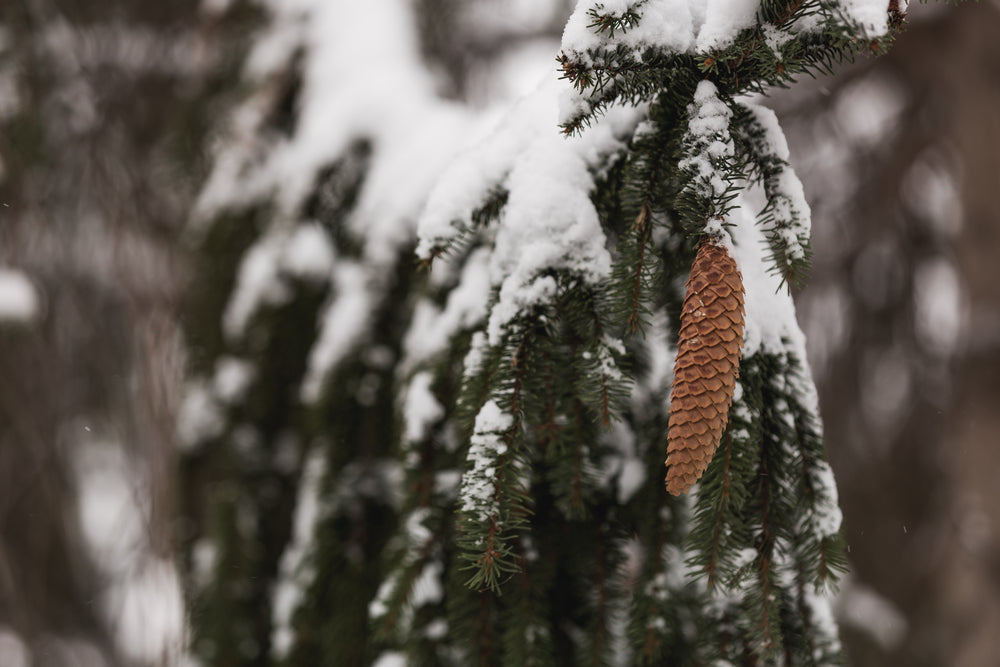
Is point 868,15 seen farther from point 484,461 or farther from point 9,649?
point 9,649

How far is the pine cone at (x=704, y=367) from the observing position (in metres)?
0.53

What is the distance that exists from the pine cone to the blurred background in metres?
0.98

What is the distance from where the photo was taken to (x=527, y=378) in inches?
28.1

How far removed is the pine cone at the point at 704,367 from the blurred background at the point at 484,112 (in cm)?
98

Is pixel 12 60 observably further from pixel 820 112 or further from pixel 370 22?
pixel 820 112

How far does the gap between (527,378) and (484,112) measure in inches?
28.6

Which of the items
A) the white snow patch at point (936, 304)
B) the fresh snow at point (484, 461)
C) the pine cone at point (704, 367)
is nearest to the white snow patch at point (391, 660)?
the fresh snow at point (484, 461)

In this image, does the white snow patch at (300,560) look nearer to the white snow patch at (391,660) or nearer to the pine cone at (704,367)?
the white snow patch at (391,660)

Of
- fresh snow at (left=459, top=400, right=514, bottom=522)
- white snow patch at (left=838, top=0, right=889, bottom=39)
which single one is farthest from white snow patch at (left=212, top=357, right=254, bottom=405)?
white snow patch at (left=838, top=0, right=889, bottom=39)

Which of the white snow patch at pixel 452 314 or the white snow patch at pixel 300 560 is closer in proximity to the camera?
the white snow patch at pixel 452 314

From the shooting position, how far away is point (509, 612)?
81cm

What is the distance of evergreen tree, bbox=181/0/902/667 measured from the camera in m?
0.61

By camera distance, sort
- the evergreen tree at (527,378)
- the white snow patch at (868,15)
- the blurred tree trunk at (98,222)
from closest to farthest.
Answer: the white snow patch at (868,15) < the evergreen tree at (527,378) < the blurred tree trunk at (98,222)

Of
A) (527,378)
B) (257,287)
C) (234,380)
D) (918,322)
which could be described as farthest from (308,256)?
(918,322)
